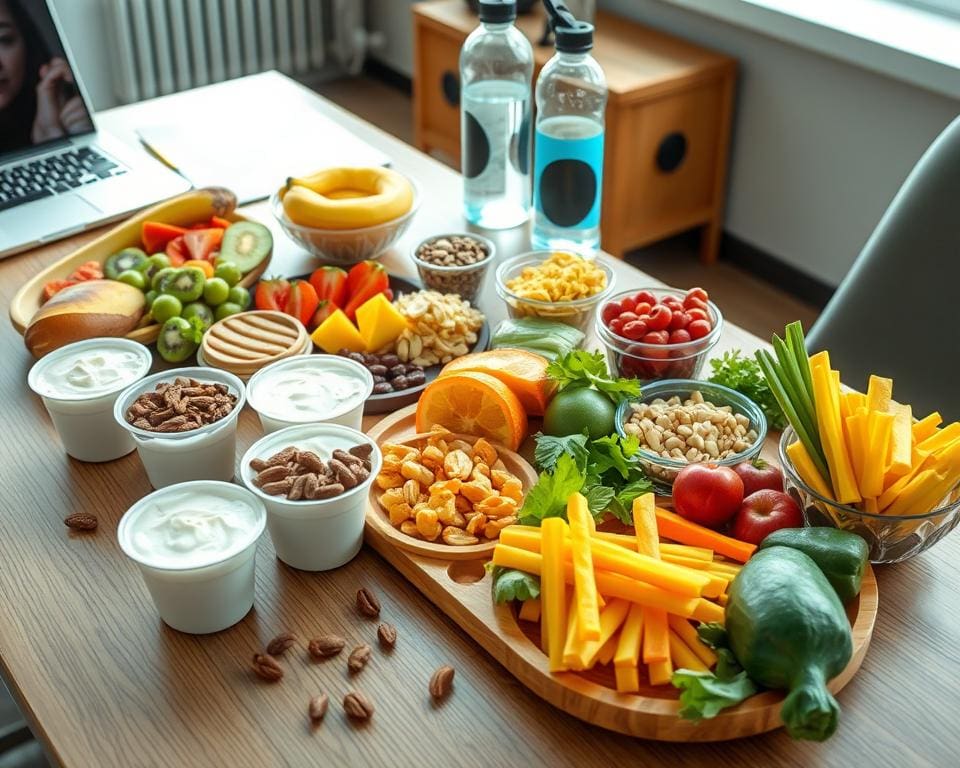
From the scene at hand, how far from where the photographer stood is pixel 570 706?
3.31ft

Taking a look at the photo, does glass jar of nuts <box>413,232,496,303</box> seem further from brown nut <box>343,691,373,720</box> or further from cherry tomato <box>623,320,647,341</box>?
brown nut <box>343,691,373,720</box>

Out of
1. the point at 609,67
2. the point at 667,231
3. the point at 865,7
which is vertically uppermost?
the point at 865,7

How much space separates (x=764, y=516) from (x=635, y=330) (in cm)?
34

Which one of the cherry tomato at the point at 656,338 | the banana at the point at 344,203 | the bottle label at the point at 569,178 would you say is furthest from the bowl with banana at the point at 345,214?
the cherry tomato at the point at 656,338

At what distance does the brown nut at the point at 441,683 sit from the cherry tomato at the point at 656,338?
54 centimetres

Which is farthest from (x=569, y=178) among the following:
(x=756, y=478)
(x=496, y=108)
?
(x=756, y=478)

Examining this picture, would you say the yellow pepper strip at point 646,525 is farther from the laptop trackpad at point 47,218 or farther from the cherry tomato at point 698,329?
the laptop trackpad at point 47,218

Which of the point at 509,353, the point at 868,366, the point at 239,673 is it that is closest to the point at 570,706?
the point at 239,673

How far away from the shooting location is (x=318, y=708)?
1013mm

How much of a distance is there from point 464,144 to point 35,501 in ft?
3.09

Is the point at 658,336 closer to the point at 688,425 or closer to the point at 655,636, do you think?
the point at 688,425

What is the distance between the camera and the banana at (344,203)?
1.71m

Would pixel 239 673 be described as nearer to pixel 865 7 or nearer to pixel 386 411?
pixel 386 411

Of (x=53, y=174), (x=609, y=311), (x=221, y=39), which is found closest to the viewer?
(x=609, y=311)
